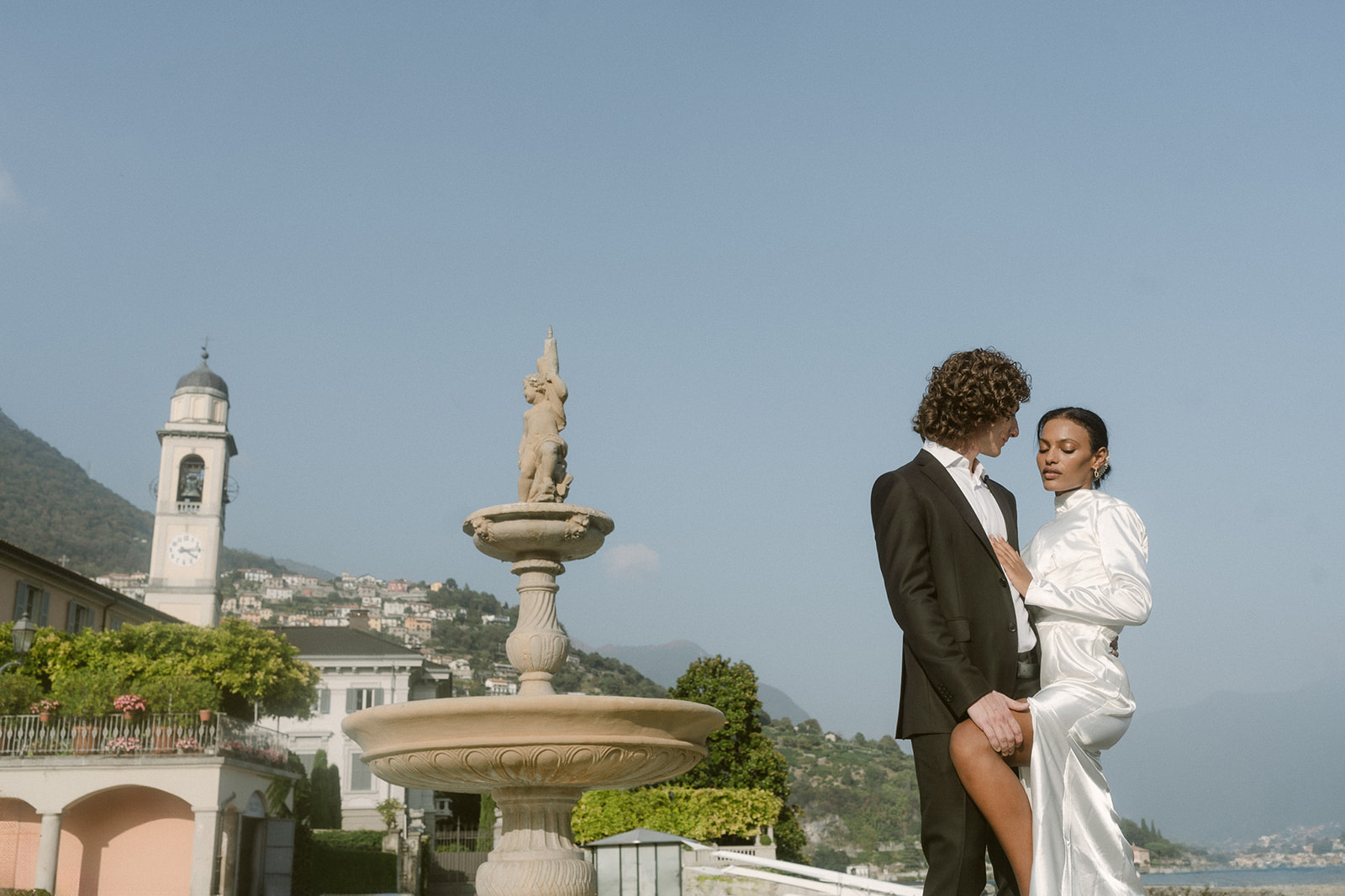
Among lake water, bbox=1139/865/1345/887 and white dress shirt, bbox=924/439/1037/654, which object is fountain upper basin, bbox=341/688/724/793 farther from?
lake water, bbox=1139/865/1345/887

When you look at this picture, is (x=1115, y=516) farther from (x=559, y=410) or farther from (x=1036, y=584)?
(x=559, y=410)

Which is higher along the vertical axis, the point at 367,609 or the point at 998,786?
the point at 367,609

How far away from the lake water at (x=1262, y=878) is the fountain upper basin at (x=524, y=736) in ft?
38.7

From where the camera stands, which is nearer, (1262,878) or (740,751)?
(1262,878)

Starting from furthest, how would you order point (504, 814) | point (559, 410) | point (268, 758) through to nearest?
1. point (268, 758)
2. point (559, 410)
3. point (504, 814)

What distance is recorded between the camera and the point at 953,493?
11.5ft

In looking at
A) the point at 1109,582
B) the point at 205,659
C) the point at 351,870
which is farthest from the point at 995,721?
the point at 205,659

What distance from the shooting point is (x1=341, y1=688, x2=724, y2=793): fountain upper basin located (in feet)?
20.2

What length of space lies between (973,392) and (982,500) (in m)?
0.36

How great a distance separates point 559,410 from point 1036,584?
6493 millimetres

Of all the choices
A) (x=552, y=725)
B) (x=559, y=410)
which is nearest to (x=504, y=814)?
(x=552, y=725)

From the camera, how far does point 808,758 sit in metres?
76.1

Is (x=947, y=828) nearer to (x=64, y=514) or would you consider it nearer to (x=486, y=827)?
(x=486, y=827)

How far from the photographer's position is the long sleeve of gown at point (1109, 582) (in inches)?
133
